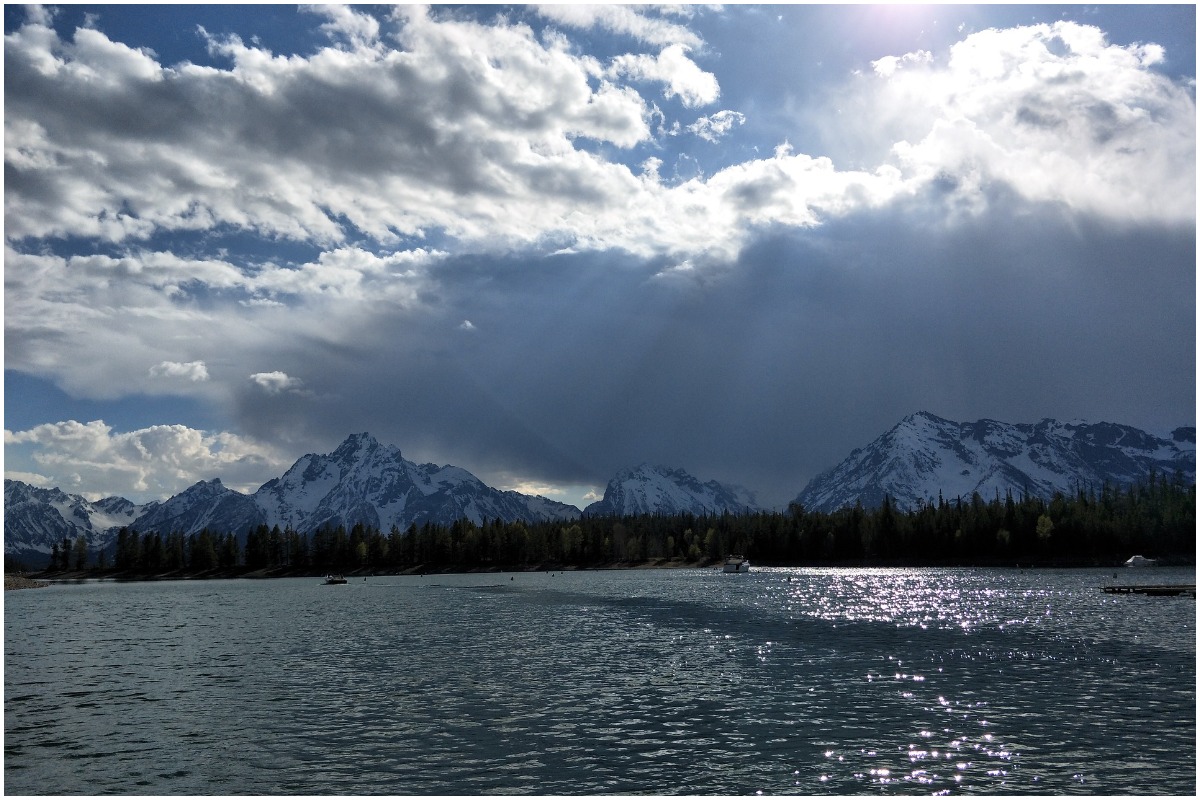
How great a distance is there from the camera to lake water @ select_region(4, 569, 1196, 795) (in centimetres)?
3888

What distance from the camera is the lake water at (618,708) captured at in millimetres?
38875

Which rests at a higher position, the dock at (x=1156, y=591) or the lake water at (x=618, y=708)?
the lake water at (x=618, y=708)

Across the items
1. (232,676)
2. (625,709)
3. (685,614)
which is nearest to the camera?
(625,709)

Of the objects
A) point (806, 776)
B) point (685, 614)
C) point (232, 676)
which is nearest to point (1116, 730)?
point (806, 776)

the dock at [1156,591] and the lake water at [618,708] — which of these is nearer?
the lake water at [618,708]

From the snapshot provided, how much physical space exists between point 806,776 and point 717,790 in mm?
4502

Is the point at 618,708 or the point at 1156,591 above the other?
the point at 618,708

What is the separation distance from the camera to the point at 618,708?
175 ft

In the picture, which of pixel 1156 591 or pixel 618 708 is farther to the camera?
pixel 1156 591

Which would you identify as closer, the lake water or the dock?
the lake water

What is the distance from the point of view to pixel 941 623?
10712 cm

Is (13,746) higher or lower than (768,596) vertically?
higher

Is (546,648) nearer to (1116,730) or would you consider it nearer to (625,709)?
(625,709)

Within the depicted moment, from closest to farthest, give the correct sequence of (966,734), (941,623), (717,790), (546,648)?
(717,790) < (966,734) < (546,648) < (941,623)
